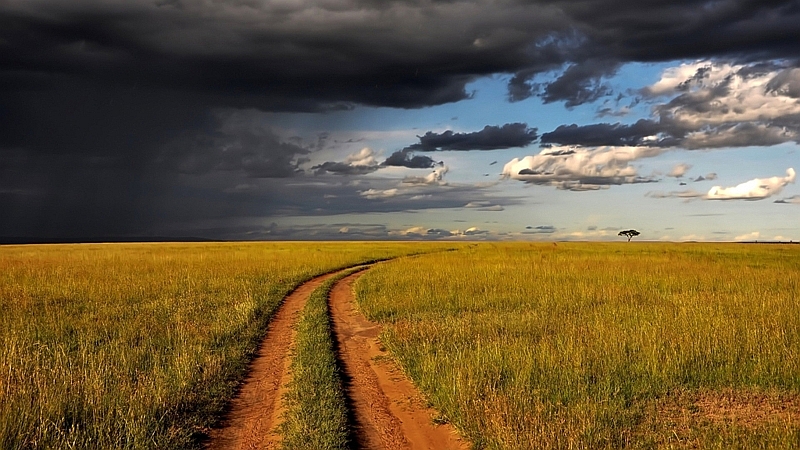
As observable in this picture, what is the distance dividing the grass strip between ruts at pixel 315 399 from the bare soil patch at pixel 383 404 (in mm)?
244

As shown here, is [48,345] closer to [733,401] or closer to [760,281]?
[733,401]

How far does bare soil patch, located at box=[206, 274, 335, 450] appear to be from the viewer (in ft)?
23.7

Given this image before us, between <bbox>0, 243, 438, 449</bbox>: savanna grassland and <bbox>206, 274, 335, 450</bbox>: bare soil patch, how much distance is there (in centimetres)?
26

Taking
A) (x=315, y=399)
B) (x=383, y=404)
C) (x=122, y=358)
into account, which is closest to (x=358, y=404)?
(x=383, y=404)

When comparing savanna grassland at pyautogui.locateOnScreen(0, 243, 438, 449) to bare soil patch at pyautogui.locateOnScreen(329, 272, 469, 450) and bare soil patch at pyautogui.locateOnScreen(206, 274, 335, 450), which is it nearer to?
bare soil patch at pyautogui.locateOnScreen(206, 274, 335, 450)

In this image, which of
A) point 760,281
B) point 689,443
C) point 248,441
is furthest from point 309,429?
point 760,281

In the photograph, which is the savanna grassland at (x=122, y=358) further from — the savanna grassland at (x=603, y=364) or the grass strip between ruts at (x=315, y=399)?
the savanna grassland at (x=603, y=364)

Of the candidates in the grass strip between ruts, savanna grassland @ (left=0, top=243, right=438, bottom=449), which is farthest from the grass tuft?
savanna grassland @ (left=0, top=243, right=438, bottom=449)

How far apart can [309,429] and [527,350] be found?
5.60 m

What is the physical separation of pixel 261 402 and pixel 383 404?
187 cm

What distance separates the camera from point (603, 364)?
10.7 metres

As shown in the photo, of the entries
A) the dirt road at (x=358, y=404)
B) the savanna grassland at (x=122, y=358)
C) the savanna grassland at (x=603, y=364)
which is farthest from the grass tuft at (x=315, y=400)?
the savanna grassland at (x=603, y=364)

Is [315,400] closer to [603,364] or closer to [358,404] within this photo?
[358,404]

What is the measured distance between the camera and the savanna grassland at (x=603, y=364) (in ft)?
24.5
